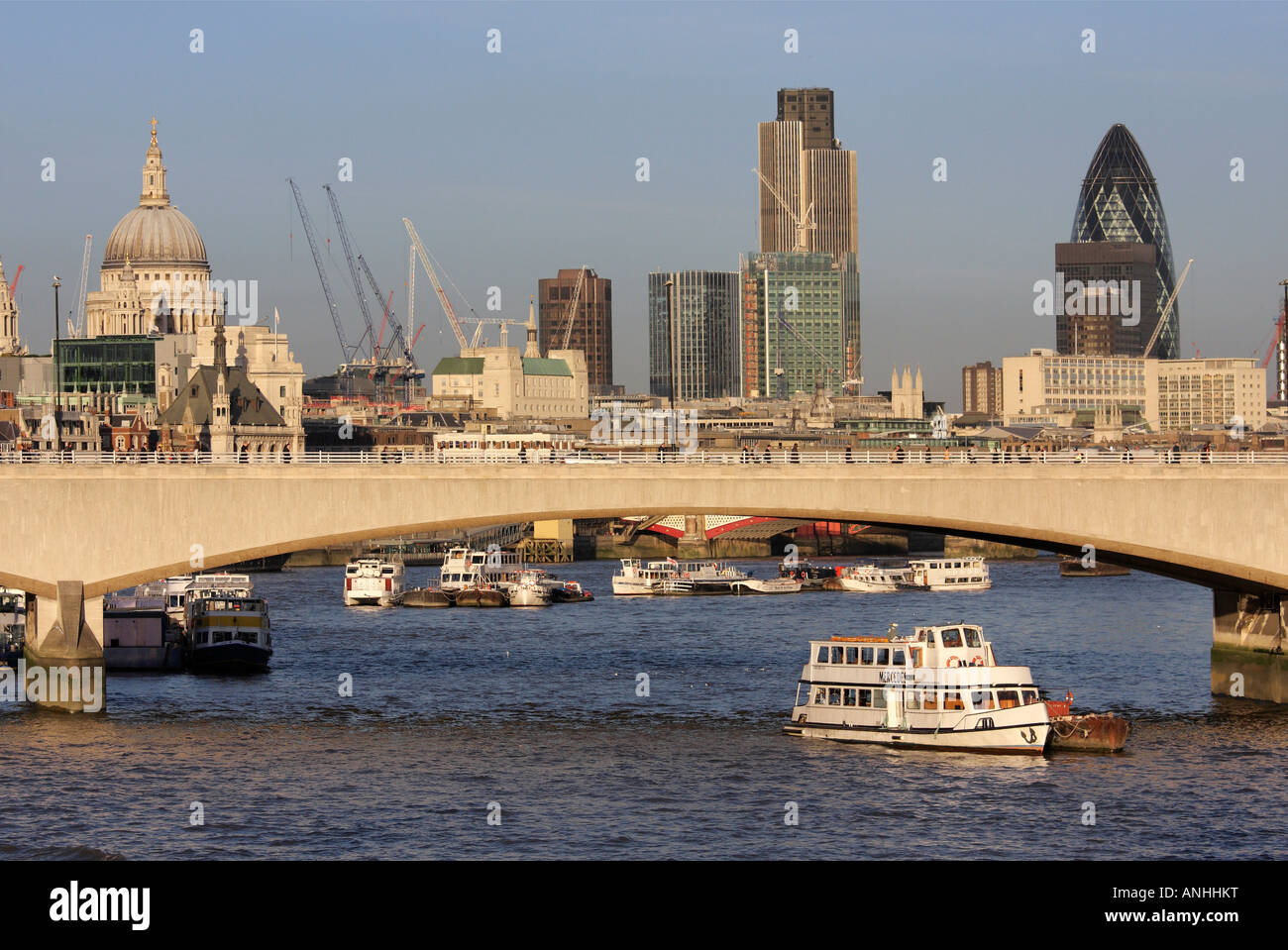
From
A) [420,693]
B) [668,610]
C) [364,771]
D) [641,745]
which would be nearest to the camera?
[364,771]

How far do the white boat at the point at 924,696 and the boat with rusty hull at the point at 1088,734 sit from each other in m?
0.48

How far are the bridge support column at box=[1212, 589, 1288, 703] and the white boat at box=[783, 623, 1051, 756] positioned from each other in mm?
13145

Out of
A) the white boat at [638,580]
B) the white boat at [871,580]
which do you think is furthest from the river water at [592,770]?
the white boat at [871,580]

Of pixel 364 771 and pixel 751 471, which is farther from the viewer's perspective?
pixel 751 471

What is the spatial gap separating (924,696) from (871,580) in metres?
79.2

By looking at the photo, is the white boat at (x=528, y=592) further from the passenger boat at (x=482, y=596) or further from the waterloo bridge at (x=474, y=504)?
the waterloo bridge at (x=474, y=504)

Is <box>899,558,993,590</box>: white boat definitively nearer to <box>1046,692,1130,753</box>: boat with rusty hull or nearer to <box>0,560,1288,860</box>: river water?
<box>0,560,1288,860</box>: river water

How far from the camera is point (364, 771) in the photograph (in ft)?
189

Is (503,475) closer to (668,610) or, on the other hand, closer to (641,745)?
(641,745)

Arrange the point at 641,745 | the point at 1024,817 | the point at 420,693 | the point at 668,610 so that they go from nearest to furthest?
the point at 1024,817
the point at 641,745
the point at 420,693
the point at 668,610

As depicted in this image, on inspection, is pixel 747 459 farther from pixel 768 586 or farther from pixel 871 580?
pixel 871 580

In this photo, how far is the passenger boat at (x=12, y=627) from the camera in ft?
267
